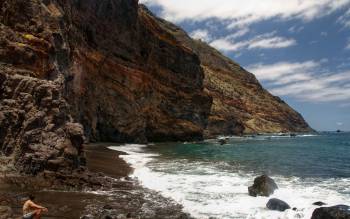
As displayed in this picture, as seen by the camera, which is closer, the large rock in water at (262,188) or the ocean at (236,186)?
the ocean at (236,186)

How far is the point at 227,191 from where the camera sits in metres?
20.8

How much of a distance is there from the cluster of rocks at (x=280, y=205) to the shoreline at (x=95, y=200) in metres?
3.99

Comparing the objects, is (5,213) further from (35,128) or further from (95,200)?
(35,128)

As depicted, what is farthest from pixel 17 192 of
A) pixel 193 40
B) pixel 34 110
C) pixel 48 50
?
pixel 193 40

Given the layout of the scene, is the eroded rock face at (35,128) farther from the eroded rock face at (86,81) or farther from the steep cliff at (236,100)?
the steep cliff at (236,100)

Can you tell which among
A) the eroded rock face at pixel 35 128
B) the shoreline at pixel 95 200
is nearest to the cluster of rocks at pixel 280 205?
the shoreline at pixel 95 200

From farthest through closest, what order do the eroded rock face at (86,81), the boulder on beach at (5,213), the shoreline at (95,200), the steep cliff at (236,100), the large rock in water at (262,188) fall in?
the steep cliff at (236,100), the eroded rock face at (86,81), the large rock in water at (262,188), the shoreline at (95,200), the boulder on beach at (5,213)

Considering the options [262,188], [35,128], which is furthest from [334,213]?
[35,128]

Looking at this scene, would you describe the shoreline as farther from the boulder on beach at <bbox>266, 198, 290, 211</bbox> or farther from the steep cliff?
the steep cliff

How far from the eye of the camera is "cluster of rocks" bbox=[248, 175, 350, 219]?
13.8 meters

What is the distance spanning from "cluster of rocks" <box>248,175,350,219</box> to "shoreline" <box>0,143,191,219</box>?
13.1ft

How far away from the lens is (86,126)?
51562 millimetres

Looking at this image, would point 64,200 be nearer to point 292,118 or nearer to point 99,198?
point 99,198

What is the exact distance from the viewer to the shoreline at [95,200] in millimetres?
14852
